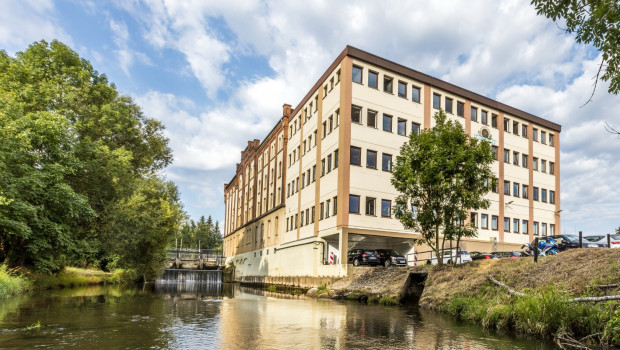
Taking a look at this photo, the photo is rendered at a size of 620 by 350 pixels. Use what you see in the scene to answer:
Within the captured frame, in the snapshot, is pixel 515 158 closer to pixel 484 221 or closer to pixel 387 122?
pixel 484 221

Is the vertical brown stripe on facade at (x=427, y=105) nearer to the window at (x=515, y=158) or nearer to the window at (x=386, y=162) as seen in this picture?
the window at (x=386, y=162)

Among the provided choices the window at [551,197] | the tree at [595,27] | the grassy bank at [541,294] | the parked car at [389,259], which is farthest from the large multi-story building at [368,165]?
the tree at [595,27]

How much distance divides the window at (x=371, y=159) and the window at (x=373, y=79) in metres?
5.62

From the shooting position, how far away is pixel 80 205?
26703 mm

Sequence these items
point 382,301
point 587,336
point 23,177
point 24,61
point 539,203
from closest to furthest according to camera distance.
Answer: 1. point 587,336
2. point 23,177
3. point 382,301
4. point 24,61
5. point 539,203

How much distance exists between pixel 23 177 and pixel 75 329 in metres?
13.6

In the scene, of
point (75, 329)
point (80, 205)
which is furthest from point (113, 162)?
point (75, 329)

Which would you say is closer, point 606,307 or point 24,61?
point 606,307

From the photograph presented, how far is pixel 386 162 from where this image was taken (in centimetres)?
3916

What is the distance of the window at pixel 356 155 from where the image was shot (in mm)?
37312

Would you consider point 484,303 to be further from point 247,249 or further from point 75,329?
point 247,249

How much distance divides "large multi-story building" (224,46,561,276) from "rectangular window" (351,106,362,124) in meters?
0.08

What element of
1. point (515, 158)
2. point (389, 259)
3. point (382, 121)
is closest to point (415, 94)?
point (382, 121)

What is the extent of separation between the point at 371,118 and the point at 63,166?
76.5 ft
